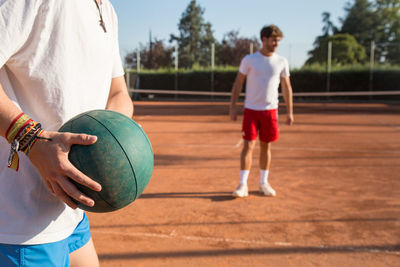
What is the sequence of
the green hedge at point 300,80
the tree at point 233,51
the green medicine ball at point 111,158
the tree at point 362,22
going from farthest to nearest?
the tree at point 362,22 < the tree at point 233,51 < the green hedge at point 300,80 < the green medicine ball at point 111,158

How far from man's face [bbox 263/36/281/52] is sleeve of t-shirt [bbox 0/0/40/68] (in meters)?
4.18

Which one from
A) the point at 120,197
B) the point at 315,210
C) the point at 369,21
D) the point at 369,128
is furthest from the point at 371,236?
the point at 369,21

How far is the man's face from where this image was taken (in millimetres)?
5070

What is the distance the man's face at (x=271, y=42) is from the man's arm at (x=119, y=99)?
11.4 ft

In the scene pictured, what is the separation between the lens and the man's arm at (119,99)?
190cm

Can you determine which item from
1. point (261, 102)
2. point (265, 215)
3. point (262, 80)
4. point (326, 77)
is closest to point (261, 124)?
point (261, 102)

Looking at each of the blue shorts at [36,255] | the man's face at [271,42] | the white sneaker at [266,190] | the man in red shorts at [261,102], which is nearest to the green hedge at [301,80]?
the man in red shorts at [261,102]

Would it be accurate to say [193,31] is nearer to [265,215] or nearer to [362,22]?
[362,22]

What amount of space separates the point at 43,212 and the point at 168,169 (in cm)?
525

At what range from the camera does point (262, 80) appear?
17.1ft

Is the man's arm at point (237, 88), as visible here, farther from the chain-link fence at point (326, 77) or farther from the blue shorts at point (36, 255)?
the chain-link fence at point (326, 77)

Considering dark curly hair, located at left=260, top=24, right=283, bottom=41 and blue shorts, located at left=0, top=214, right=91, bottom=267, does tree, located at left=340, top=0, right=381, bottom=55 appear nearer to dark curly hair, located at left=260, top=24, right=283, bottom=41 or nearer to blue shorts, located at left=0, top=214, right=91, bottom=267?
dark curly hair, located at left=260, top=24, right=283, bottom=41

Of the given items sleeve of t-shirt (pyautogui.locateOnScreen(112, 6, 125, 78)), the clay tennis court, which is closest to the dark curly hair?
the clay tennis court

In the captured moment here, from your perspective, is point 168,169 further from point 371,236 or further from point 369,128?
point 369,128
